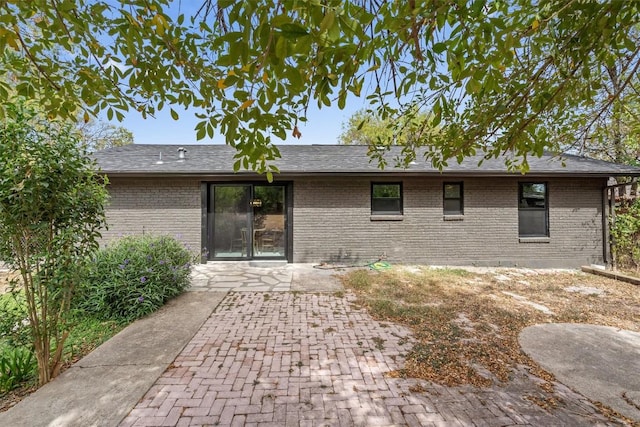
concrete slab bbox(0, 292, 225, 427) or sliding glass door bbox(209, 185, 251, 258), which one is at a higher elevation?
sliding glass door bbox(209, 185, 251, 258)

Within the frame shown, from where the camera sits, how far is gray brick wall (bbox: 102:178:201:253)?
8352 mm

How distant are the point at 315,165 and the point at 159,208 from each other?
478 centimetres

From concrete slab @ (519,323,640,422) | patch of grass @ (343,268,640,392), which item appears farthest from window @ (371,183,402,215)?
concrete slab @ (519,323,640,422)

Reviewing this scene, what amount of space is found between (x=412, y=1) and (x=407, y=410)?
2862mm

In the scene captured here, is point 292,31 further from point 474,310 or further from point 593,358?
point 474,310

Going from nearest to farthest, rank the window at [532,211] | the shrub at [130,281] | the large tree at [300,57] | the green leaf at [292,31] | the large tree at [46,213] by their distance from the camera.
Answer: the green leaf at [292,31] < the large tree at [300,57] < the large tree at [46,213] < the shrub at [130,281] < the window at [532,211]

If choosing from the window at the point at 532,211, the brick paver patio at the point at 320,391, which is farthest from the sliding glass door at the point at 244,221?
the window at the point at 532,211

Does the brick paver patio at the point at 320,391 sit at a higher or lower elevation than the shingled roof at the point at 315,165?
lower

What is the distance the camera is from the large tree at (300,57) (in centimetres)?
130

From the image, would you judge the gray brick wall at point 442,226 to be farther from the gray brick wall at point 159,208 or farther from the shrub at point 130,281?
the shrub at point 130,281

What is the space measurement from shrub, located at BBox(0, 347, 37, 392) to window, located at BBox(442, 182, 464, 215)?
8.97 metres

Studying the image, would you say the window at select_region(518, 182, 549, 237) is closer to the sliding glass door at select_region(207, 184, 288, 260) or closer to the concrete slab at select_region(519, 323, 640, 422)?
the concrete slab at select_region(519, 323, 640, 422)

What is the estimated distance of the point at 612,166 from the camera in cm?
842

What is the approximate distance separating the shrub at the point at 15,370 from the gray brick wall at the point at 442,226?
19.7 ft
